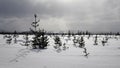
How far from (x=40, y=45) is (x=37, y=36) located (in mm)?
1074

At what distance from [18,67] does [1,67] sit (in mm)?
605

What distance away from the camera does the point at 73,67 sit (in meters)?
4.56

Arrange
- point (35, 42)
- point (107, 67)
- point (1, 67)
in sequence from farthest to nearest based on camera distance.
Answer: point (35, 42)
point (107, 67)
point (1, 67)

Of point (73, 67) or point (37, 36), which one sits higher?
point (37, 36)

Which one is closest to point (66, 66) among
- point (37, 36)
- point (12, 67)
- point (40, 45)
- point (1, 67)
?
point (12, 67)

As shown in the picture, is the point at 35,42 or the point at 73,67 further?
the point at 35,42

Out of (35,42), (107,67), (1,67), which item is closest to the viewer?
(1,67)

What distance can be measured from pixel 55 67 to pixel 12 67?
1.63m

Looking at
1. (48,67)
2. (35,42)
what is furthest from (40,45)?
(48,67)

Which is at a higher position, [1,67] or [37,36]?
[37,36]

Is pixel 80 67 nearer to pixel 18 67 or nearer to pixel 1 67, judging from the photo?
pixel 18 67

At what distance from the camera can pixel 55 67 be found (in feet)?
14.8

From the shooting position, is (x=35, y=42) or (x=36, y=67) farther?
(x=35, y=42)

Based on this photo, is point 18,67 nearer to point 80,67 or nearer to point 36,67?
point 36,67
